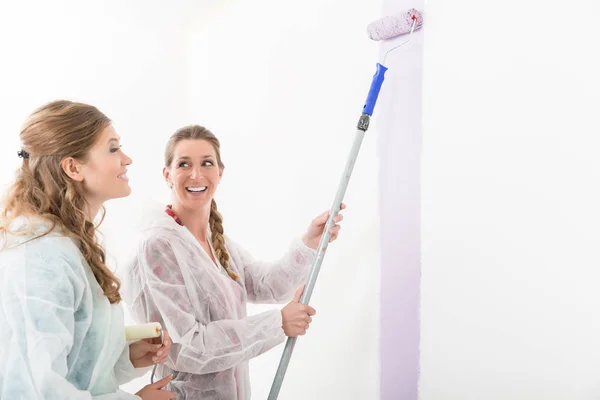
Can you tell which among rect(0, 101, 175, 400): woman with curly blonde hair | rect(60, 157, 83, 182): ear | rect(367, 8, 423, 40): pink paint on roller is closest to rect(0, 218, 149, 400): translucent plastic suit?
rect(0, 101, 175, 400): woman with curly blonde hair

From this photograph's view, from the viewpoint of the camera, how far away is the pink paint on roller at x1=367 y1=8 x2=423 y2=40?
1240 mm

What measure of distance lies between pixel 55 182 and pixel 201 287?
391 mm

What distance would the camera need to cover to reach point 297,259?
1.46 metres

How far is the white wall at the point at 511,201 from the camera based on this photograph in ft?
3.14

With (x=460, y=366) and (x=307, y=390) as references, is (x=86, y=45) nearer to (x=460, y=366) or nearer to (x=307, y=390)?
(x=307, y=390)

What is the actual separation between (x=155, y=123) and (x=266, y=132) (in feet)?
1.84

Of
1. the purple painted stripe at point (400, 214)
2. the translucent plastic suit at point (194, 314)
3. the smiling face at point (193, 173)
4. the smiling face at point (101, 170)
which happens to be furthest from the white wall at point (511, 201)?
the smiling face at point (101, 170)

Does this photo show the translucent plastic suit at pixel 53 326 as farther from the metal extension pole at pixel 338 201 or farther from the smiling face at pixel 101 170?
the metal extension pole at pixel 338 201

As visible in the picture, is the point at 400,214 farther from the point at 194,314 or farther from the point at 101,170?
the point at 101,170

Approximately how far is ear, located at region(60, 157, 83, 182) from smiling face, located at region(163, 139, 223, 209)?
12.6 inches

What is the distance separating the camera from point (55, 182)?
1029 millimetres

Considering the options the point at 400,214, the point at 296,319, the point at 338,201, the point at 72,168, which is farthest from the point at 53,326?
the point at 400,214

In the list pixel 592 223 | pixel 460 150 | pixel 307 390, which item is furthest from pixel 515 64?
pixel 307 390

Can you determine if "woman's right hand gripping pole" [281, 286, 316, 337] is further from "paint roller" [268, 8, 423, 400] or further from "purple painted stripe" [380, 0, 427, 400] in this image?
"purple painted stripe" [380, 0, 427, 400]
